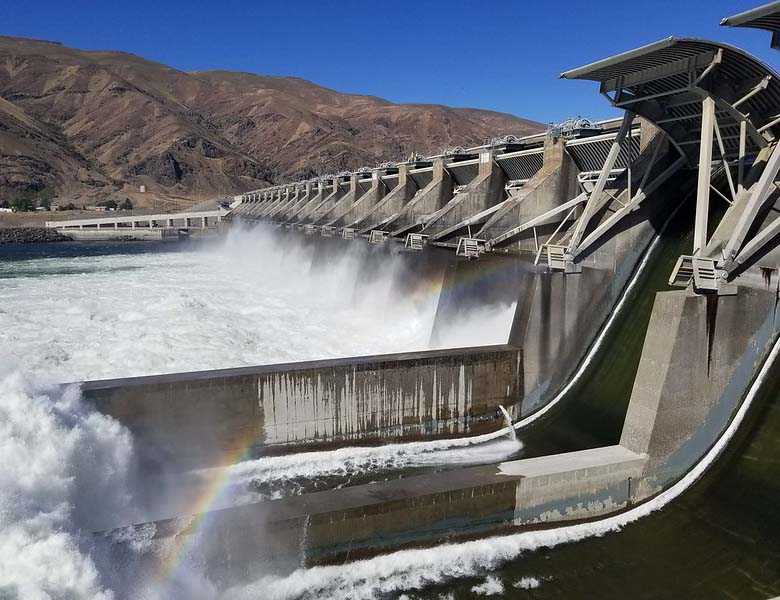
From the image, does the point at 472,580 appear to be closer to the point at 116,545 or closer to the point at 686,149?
the point at 116,545

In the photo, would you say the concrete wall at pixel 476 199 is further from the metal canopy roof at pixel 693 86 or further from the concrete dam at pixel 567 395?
the metal canopy roof at pixel 693 86

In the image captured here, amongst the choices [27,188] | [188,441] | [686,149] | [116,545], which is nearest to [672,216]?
[686,149]

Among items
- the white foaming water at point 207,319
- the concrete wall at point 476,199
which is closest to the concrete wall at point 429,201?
the white foaming water at point 207,319

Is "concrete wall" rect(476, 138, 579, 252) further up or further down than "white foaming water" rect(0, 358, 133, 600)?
further up

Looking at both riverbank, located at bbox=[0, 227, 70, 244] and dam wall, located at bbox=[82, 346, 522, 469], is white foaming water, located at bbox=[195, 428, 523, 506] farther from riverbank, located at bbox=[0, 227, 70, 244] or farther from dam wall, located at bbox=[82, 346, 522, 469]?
riverbank, located at bbox=[0, 227, 70, 244]

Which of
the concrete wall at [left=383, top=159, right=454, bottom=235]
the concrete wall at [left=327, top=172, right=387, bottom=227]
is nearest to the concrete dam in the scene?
the concrete wall at [left=383, top=159, right=454, bottom=235]
